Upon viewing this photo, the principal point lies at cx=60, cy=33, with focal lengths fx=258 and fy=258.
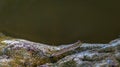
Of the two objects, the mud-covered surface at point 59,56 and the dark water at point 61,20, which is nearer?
the mud-covered surface at point 59,56

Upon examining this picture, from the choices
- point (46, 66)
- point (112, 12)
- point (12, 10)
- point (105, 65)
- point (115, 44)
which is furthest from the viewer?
point (12, 10)

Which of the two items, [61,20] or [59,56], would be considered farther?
[61,20]

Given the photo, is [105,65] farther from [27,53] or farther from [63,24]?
[63,24]

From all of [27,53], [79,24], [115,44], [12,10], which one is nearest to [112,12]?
[79,24]

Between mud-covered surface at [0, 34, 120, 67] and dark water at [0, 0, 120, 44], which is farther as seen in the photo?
dark water at [0, 0, 120, 44]
